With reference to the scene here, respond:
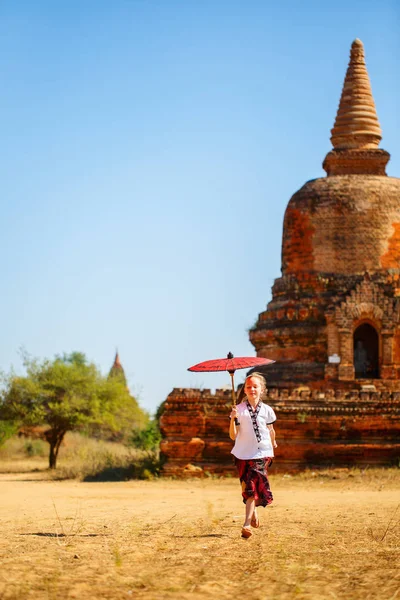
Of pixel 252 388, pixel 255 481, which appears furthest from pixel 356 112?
pixel 255 481

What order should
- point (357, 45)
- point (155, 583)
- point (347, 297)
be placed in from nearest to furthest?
point (155, 583), point (347, 297), point (357, 45)

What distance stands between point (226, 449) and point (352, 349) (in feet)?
16.1

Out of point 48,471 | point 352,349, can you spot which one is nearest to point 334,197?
point 352,349

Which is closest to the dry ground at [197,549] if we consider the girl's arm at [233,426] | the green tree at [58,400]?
the girl's arm at [233,426]

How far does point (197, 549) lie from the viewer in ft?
24.8

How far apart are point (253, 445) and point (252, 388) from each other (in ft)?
1.49

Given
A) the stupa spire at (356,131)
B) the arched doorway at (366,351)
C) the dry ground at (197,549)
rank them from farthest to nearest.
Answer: the stupa spire at (356,131) → the arched doorway at (366,351) → the dry ground at (197,549)

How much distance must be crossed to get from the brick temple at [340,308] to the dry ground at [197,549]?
5002mm

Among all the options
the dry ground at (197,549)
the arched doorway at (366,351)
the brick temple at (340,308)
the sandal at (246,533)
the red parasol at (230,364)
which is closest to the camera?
the dry ground at (197,549)

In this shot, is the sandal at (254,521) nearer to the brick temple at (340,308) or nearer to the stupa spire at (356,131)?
the brick temple at (340,308)

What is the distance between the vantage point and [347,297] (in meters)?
22.0

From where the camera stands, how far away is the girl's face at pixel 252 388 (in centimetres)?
844

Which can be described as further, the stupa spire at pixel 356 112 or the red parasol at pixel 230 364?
the stupa spire at pixel 356 112

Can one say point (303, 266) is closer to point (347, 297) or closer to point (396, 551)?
point (347, 297)
